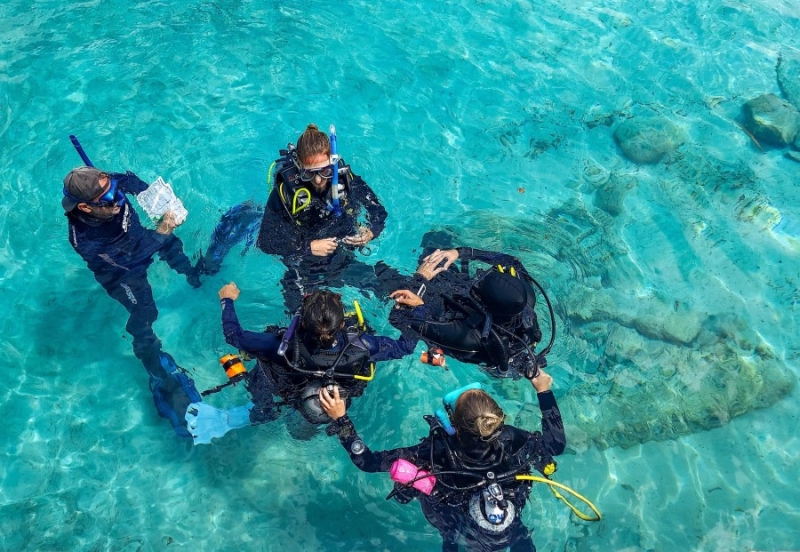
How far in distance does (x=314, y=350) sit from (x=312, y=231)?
1.61 m

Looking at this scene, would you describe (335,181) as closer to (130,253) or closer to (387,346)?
(387,346)

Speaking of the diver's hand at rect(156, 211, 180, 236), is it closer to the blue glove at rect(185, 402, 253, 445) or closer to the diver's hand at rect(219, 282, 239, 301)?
the diver's hand at rect(219, 282, 239, 301)

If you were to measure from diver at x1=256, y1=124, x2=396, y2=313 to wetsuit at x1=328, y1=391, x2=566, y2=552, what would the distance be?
1.84 meters

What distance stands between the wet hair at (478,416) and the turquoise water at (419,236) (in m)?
2.14

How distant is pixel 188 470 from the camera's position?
5.61 metres

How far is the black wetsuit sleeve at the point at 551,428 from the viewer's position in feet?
14.7

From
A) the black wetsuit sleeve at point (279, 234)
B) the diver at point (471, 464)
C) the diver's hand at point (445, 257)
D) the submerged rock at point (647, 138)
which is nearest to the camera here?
the diver at point (471, 464)

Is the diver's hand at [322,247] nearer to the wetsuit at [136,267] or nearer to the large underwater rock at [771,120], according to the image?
the wetsuit at [136,267]

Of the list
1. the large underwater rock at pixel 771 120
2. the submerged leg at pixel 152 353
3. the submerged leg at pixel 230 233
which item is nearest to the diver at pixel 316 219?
the submerged leg at pixel 230 233

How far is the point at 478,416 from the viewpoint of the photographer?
3.68 metres

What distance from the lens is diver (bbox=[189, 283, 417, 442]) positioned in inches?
161

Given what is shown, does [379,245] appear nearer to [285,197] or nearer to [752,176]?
[285,197]

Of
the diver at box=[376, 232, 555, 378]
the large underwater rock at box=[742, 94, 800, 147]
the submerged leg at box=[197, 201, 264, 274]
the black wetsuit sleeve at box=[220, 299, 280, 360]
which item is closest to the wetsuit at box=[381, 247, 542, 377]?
the diver at box=[376, 232, 555, 378]

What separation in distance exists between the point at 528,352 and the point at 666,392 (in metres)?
2.55
